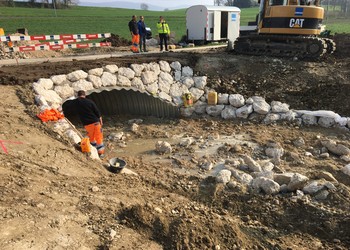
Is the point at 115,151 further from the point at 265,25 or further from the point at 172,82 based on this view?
the point at 265,25

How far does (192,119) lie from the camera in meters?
11.5

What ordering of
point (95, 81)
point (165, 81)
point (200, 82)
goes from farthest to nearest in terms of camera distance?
point (200, 82) < point (165, 81) < point (95, 81)

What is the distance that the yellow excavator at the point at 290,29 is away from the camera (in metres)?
13.4

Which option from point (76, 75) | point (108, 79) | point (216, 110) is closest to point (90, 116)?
point (76, 75)

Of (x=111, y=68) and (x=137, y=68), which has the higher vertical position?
(x=111, y=68)

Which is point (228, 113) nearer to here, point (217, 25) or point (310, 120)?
point (310, 120)

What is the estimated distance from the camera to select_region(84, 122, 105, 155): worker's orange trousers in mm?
7656

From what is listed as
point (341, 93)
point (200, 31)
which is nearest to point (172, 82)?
point (341, 93)

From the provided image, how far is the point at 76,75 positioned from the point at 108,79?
1056mm

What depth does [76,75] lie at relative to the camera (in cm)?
991

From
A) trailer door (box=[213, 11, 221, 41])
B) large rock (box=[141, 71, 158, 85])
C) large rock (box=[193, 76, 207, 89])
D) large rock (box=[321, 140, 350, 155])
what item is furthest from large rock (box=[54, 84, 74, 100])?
trailer door (box=[213, 11, 221, 41])

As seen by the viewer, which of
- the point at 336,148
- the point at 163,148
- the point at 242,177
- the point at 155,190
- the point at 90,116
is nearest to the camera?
the point at 155,190

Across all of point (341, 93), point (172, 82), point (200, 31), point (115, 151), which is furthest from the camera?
point (200, 31)

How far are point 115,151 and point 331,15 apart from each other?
61280 millimetres
